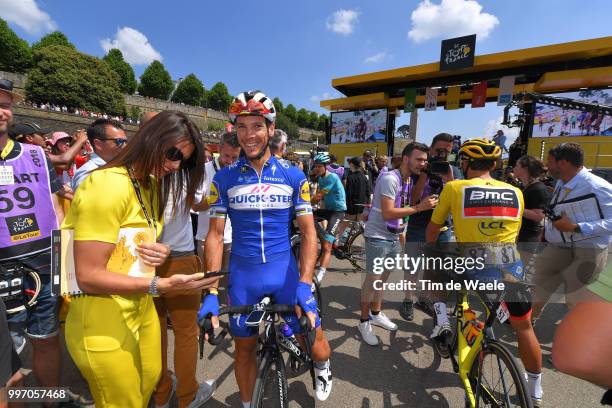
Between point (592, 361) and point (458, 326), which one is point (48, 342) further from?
point (458, 326)

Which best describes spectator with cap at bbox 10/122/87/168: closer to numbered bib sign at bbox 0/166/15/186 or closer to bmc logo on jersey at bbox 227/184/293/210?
numbered bib sign at bbox 0/166/15/186

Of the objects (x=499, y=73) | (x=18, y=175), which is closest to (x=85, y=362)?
(x=18, y=175)

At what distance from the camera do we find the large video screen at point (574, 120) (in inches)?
660

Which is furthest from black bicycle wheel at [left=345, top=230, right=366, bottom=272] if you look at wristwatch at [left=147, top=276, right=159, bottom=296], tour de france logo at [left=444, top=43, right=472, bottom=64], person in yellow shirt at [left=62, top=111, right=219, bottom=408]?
tour de france logo at [left=444, top=43, right=472, bottom=64]

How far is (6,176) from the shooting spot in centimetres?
212

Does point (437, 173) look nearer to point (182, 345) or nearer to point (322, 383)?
point (322, 383)

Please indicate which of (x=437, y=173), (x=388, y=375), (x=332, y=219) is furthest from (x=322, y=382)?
(x=332, y=219)

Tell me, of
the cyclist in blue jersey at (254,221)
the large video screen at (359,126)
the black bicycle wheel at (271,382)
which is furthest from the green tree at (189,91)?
the black bicycle wheel at (271,382)

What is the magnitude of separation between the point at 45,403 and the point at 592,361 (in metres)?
3.77

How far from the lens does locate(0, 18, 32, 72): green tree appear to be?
47000mm

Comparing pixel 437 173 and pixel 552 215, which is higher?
pixel 437 173

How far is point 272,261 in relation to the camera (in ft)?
7.32

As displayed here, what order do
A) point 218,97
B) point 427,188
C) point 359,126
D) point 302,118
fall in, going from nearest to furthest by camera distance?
Result: point 427,188 < point 359,126 < point 218,97 < point 302,118

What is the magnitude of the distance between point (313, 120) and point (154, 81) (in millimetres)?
54444
